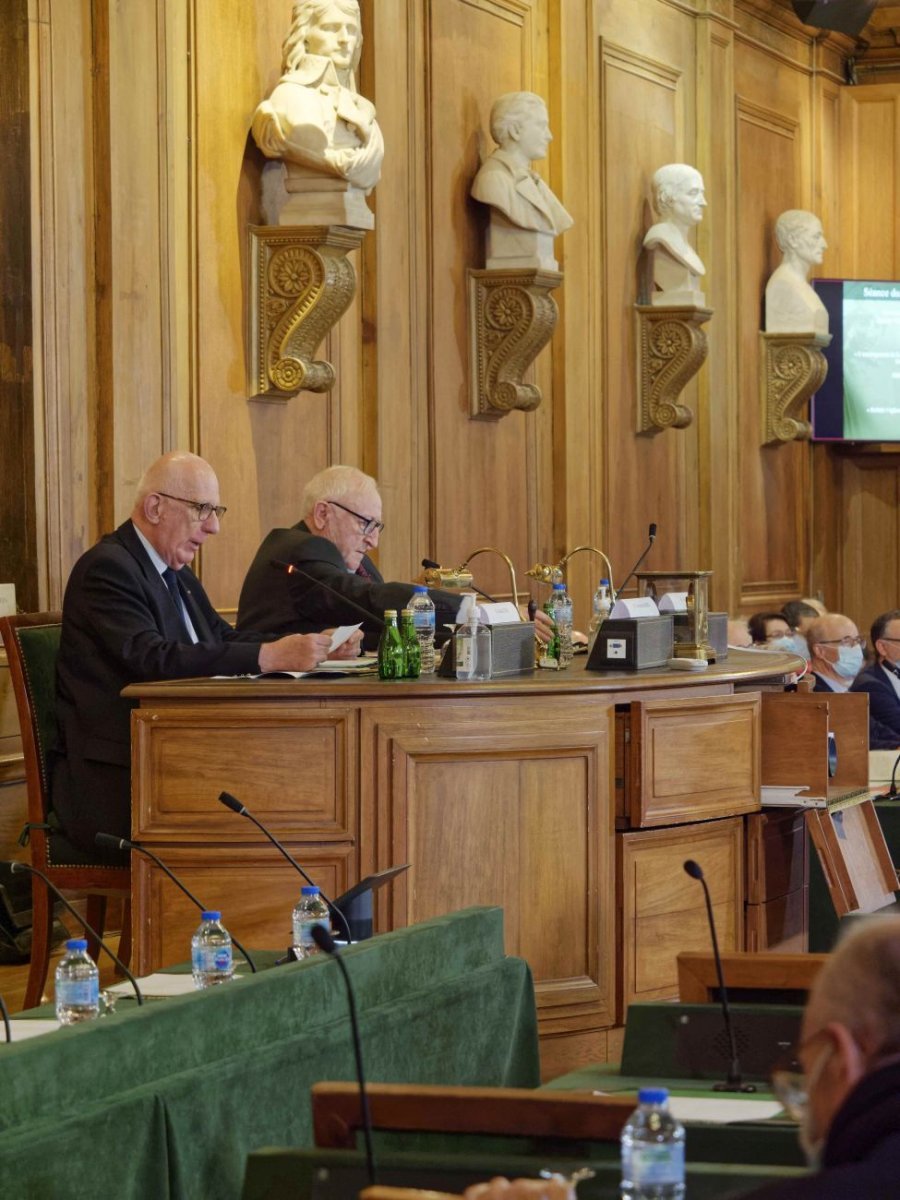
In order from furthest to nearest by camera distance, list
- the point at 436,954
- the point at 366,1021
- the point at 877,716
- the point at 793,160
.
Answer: the point at 793,160, the point at 877,716, the point at 436,954, the point at 366,1021

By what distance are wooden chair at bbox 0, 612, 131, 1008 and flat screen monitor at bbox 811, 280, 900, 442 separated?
24.7 feet

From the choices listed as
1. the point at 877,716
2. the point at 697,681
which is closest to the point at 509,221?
the point at 877,716

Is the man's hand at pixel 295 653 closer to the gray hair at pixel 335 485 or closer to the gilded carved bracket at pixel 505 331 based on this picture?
the gray hair at pixel 335 485

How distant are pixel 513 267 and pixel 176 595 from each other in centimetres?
342

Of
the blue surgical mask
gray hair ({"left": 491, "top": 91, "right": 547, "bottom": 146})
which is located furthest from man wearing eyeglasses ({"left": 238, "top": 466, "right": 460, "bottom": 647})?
the blue surgical mask

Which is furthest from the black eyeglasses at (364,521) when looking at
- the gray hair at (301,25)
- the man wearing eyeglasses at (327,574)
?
the gray hair at (301,25)

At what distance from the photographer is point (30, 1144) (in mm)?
2217

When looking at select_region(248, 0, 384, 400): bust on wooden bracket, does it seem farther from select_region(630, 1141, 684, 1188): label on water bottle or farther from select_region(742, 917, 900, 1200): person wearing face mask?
select_region(742, 917, 900, 1200): person wearing face mask

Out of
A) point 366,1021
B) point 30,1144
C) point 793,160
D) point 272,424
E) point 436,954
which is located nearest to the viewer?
point 30,1144

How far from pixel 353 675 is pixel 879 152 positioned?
28.8 feet

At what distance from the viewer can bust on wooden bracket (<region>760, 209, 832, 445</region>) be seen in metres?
11.2

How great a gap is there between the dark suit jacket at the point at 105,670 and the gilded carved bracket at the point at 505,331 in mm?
3492

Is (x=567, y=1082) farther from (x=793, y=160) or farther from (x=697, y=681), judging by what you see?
(x=793, y=160)

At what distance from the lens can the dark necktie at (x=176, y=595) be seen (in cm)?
514
